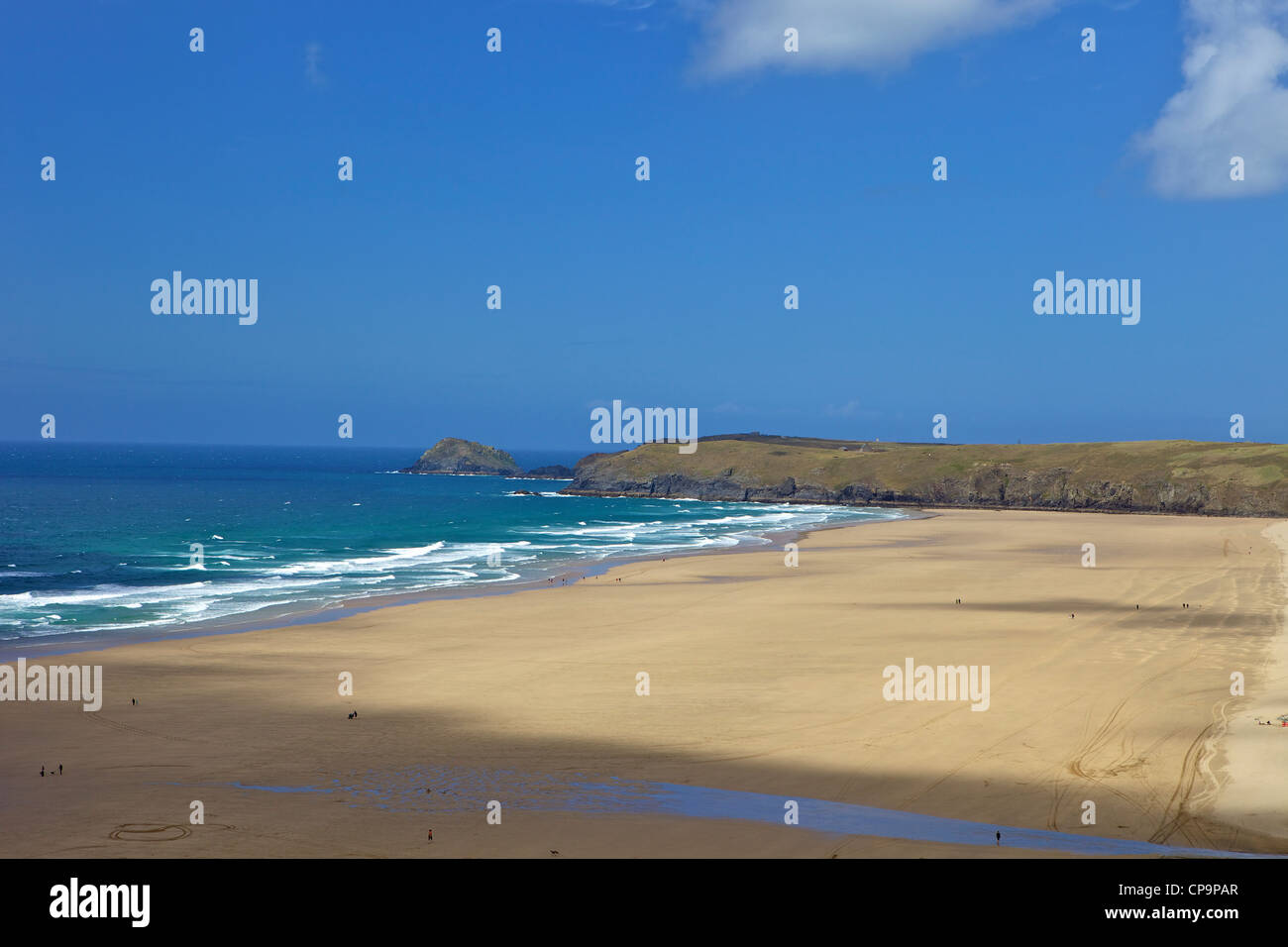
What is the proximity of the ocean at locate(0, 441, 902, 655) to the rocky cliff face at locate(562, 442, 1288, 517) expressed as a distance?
20.2 feet

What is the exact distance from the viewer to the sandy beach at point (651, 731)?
50.4 feet

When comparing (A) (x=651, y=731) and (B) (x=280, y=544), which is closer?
(A) (x=651, y=731)

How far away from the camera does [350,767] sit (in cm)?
1895

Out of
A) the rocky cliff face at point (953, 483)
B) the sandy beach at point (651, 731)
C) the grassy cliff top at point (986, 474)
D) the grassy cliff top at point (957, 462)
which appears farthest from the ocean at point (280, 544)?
the grassy cliff top at point (957, 462)

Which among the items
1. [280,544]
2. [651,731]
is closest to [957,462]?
[280,544]

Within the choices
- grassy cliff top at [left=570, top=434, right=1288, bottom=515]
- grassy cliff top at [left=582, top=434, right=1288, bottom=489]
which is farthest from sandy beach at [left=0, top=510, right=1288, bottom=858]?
grassy cliff top at [left=582, top=434, right=1288, bottom=489]

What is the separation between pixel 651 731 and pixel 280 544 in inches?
2018

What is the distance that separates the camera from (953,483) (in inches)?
4769

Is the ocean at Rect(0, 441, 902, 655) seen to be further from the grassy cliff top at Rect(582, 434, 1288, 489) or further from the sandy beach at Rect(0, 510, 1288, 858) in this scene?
the grassy cliff top at Rect(582, 434, 1288, 489)

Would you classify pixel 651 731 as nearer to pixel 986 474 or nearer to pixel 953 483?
pixel 953 483

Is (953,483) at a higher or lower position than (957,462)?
lower

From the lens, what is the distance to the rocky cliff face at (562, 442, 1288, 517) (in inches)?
4097

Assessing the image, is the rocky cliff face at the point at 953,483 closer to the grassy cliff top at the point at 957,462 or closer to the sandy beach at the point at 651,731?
the grassy cliff top at the point at 957,462

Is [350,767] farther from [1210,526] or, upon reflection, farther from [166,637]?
[1210,526]
